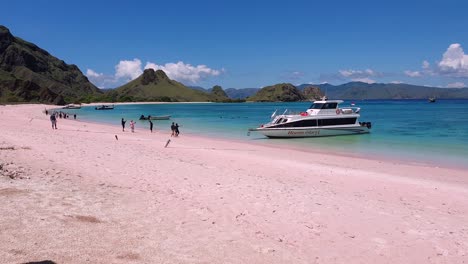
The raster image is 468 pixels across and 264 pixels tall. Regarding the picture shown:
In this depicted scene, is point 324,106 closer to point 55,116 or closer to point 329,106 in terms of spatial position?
point 329,106

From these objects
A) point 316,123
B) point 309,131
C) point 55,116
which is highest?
point 55,116

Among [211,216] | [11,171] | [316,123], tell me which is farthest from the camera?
[316,123]

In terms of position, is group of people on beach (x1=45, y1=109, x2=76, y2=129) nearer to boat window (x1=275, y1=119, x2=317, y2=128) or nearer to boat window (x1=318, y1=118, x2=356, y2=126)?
boat window (x1=275, y1=119, x2=317, y2=128)

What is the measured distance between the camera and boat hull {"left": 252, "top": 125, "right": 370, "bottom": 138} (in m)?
38.0

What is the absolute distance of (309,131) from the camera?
3931 cm

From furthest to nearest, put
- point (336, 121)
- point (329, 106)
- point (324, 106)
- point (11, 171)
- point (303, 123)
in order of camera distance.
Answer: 1. point (336, 121)
2. point (329, 106)
3. point (324, 106)
4. point (303, 123)
5. point (11, 171)

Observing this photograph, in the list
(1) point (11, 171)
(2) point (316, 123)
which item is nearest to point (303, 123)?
(2) point (316, 123)

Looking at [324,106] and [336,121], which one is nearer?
[324,106]

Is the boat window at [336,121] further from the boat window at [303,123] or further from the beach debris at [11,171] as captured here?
the beach debris at [11,171]

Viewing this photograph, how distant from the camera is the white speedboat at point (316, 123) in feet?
125

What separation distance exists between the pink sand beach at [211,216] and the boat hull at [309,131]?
72.6 feet

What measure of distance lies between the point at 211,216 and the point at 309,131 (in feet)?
102

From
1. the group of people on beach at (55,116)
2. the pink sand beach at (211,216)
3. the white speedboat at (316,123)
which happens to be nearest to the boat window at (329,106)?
the white speedboat at (316,123)

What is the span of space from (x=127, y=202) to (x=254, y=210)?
327cm
